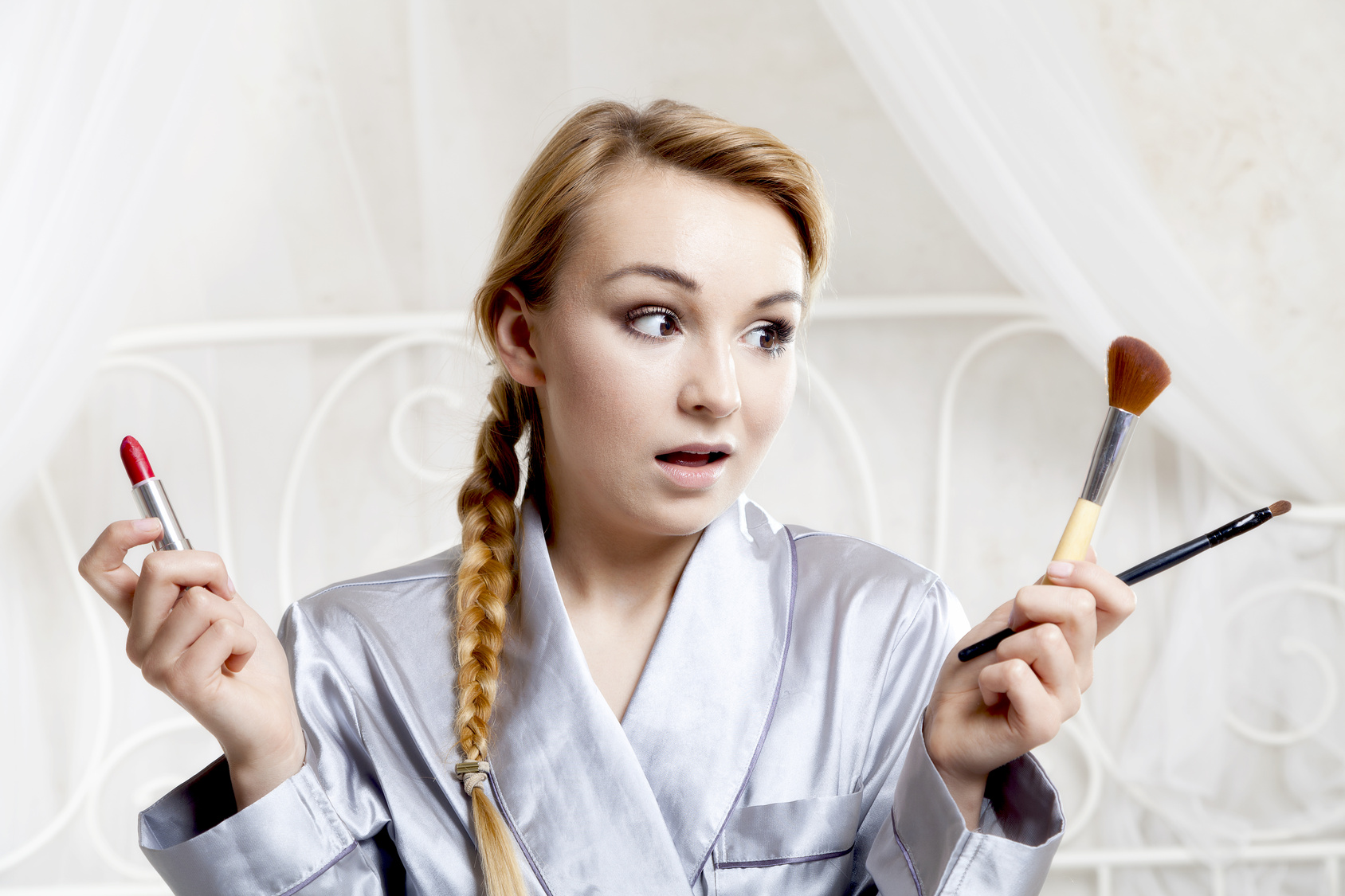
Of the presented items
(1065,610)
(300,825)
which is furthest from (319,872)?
(1065,610)

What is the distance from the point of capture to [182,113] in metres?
1.36

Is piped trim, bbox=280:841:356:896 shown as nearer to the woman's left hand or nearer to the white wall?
the woman's left hand

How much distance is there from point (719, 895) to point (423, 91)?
1.14 m

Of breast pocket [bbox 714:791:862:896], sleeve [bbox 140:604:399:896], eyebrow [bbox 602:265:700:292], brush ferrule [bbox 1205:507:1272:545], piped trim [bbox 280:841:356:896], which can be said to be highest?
eyebrow [bbox 602:265:700:292]

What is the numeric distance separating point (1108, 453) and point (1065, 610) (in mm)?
102

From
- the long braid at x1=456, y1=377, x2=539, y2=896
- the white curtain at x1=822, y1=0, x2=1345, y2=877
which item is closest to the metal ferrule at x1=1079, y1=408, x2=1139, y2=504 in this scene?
the long braid at x1=456, y1=377, x2=539, y2=896

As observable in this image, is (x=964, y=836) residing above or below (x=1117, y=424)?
below

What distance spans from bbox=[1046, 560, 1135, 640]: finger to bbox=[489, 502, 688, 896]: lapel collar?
1.06 feet

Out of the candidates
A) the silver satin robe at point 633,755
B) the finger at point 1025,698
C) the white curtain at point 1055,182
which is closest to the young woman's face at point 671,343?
the silver satin robe at point 633,755

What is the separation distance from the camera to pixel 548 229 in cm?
81

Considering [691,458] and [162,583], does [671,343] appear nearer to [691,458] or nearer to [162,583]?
[691,458]

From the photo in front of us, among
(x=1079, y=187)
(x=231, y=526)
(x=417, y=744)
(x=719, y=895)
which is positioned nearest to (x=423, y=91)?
(x=231, y=526)

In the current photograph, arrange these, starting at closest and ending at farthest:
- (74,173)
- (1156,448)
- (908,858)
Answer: (908,858) → (74,173) → (1156,448)

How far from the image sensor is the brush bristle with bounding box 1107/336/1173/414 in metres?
0.66
